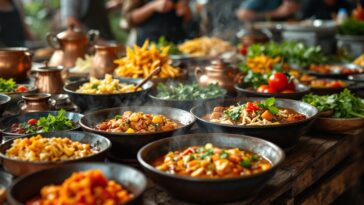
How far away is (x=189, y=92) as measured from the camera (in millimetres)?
3162

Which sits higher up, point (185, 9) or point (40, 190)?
point (185, 9)

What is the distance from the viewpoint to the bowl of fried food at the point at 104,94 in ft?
9.97

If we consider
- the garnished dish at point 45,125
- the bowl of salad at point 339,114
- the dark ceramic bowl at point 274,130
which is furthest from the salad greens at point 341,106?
the garnished dish at point 45,125

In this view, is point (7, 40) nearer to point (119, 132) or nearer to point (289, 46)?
point (289, 46)

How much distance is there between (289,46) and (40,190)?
391cm

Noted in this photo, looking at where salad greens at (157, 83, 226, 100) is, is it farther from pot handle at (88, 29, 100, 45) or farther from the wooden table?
pot handle at (88, 29, 100, 45)

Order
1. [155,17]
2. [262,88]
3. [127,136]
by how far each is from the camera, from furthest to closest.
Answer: [155,17] → [262,88] → [127,136]

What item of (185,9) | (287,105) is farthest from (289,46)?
(287,105)

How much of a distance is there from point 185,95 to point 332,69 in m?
2.09

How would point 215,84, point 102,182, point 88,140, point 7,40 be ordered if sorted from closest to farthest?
point 102,182 → point 88,140 → point 215,84 → point 7,40

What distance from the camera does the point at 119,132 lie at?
90.0 inches


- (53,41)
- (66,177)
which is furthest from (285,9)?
(66,177)

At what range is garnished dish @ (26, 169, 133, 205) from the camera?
1589mm

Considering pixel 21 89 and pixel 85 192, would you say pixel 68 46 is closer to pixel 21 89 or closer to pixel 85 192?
pixel 21 89
